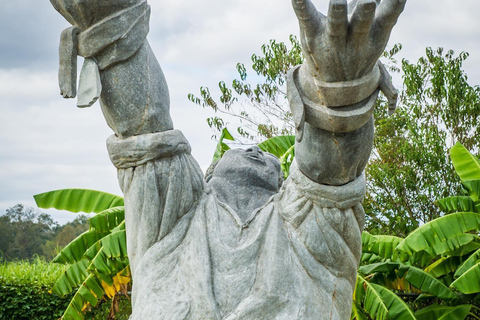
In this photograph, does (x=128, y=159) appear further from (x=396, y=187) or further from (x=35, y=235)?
(x=35, y=235)

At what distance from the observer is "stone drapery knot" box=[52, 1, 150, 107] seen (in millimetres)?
3348

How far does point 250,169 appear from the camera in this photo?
3.87m

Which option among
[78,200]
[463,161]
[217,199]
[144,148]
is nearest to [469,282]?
[463,161]

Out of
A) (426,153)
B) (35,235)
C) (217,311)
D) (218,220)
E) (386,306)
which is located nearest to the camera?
(217,311)

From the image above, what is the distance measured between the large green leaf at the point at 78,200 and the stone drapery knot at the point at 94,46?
712 centimetres

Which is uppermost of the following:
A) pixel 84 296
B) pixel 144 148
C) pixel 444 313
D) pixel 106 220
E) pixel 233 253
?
pixel 144 148

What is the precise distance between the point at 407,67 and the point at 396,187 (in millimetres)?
2630

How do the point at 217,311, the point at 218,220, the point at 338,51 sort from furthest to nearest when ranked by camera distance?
the point at 218,220 < the point at 217,311 < the point at 338,51

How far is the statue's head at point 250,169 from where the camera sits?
386 cm

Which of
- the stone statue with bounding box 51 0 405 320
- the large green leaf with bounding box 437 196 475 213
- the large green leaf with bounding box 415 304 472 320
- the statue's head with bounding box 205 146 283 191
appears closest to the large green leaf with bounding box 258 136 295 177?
the large green leaf with bounding box 437 196 475 213

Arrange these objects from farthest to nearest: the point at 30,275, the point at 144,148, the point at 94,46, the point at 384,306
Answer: the point at 30,275
the point at 384,306
the point at 144,148
the point at 94,46

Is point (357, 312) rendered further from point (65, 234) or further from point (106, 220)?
point (65, 234)

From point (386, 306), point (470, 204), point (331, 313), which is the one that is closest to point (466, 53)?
point (470, 204)

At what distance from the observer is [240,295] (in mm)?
3383
